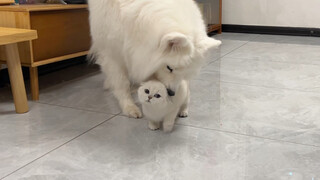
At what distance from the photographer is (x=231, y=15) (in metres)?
→ 5.41

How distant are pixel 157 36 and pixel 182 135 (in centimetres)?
53

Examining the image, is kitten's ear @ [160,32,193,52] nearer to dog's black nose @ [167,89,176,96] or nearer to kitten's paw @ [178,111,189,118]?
dog's black nose @ [167,89,176,96]

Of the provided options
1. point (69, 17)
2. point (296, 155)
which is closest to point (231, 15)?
point (69, 17)

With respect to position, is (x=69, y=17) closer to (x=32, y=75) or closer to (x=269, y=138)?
(x=32, y=75)

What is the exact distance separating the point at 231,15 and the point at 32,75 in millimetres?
3900

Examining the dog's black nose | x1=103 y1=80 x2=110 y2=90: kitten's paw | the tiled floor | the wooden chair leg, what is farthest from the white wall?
the dog's black nose

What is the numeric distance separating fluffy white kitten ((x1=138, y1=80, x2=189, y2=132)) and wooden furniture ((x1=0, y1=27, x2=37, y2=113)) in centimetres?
80

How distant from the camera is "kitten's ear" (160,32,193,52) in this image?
55.1 inches

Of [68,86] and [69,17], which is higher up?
[69,17]

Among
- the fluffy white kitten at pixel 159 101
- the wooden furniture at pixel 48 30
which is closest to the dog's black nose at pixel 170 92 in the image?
the fluffy white kitten at pixel 159 101

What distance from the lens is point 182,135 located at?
1716 mm

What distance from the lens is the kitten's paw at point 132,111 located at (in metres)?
1.97

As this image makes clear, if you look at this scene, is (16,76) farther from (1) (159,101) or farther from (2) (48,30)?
(1) (159,101)

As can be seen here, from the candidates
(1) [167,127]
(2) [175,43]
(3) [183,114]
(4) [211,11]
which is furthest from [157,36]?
(4) [211,11]
